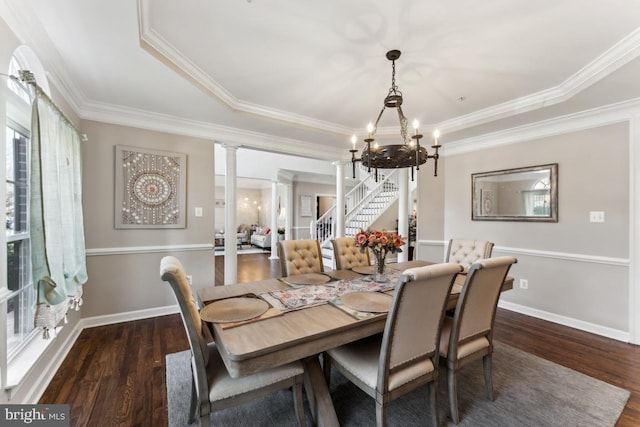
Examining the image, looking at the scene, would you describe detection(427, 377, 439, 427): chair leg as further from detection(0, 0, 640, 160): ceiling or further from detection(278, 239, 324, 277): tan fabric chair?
detection(0, 0, 640, 160): ceiling

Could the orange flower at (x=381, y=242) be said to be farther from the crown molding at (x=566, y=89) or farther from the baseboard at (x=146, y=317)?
the baseboard at (x=146, y=317)

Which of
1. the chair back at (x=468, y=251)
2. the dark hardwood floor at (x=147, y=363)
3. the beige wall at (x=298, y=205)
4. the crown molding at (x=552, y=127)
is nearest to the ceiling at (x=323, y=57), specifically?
the crown molding at (x=552, y=127)

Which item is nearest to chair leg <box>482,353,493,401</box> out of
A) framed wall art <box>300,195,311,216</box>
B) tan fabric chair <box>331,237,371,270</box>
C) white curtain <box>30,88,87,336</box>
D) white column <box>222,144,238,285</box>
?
tan fabric chair <box>331,237,371,270</box>

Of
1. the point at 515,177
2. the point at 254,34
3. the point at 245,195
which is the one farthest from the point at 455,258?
the point at 245,195

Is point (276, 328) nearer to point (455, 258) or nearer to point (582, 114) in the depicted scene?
point (455, 258)

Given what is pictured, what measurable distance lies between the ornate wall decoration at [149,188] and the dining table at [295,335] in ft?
5.81

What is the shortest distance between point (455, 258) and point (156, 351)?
10.4 feet

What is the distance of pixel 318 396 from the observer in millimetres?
1581

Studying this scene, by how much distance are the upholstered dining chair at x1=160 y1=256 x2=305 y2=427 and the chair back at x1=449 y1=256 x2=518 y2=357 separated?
0.99 metres

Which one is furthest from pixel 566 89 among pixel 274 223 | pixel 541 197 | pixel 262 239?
pixel 262 239

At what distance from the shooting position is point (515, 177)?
3.59 meters

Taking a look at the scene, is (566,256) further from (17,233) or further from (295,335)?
(17,233)

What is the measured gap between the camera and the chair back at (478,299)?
162 centimetres

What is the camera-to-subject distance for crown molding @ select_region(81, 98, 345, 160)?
115 inches
